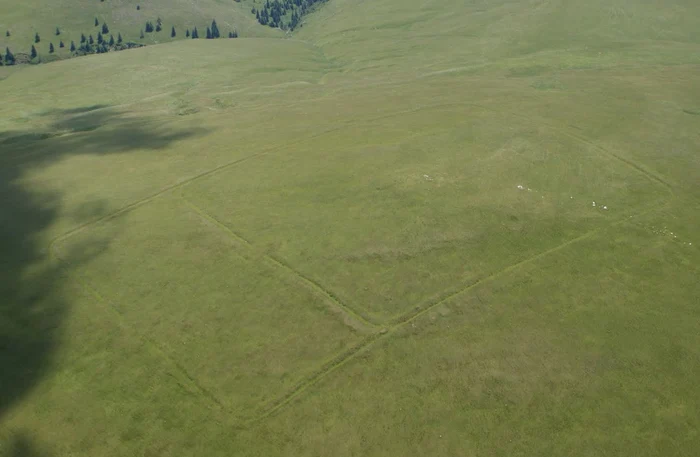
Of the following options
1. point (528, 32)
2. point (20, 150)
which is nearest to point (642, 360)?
point (20, 150)

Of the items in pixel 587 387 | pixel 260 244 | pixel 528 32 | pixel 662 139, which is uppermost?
→ pixel 528 32

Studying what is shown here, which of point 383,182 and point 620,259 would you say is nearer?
point 620,259

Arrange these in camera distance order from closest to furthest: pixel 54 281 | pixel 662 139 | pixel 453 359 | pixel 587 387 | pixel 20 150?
Result: pixel 587 387
pixel 453 359
pixel 54 281
pixel 662 139
pixel 20 150

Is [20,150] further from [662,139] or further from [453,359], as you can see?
[662,139]

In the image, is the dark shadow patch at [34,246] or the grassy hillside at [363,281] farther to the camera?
the dark shadow patch at [34,246]

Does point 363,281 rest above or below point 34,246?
below

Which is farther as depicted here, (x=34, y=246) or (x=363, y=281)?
(x=34, y=246)

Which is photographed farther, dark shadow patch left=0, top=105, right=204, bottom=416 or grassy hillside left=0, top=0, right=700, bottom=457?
dark shadow patch left=0, top=105, right=204, bottom=416

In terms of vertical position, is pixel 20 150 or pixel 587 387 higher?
pixel 20 150
